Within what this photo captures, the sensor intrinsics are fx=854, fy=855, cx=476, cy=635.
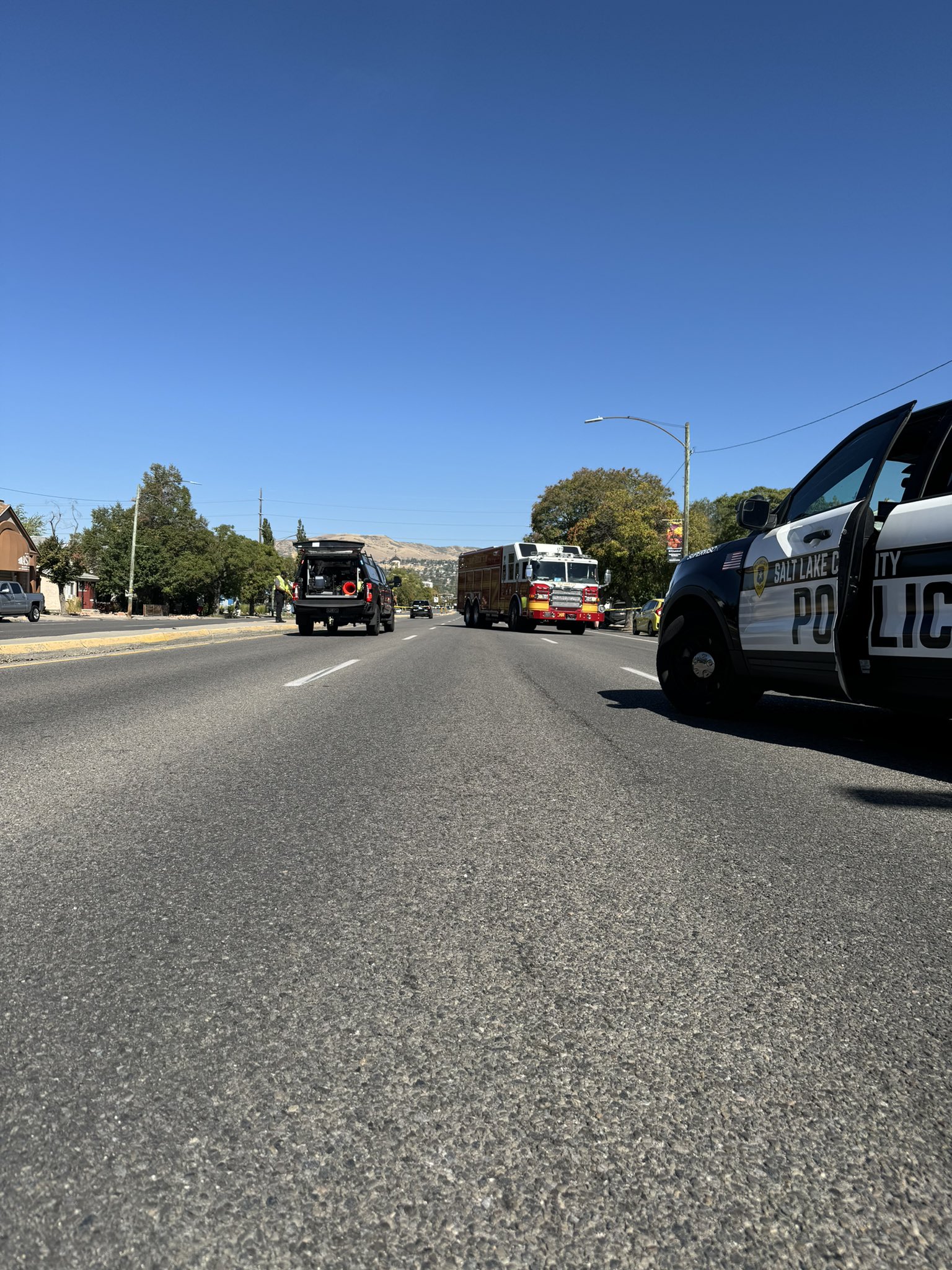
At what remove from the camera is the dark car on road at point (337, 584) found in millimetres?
24234

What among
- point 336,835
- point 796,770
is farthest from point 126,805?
point 796,770

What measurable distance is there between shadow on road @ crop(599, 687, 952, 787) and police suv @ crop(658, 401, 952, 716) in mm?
420

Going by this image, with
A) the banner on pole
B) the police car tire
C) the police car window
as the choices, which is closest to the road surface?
the police car tire

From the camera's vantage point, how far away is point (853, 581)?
219 inches

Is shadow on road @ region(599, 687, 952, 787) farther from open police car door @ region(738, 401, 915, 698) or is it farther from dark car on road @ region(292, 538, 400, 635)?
dark car on road @ region(292, 538, 400, 635)

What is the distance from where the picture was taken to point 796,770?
543cm

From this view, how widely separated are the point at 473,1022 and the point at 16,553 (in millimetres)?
77680

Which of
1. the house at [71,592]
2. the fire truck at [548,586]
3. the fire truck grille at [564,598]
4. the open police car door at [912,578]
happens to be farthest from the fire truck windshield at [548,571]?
the house at [71,592]

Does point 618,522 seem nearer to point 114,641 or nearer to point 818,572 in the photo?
point 114,641

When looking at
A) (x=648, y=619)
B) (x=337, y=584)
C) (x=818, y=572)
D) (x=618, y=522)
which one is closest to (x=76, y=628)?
(x=337, y=584)

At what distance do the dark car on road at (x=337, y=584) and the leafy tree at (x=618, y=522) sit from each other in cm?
3365

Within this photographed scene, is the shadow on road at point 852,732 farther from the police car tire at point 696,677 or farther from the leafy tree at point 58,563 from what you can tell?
the leafy tree at point 58,563

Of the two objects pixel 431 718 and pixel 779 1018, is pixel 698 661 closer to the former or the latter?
pixel 431 718

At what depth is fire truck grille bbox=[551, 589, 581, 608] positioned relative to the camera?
3012 centimetres
